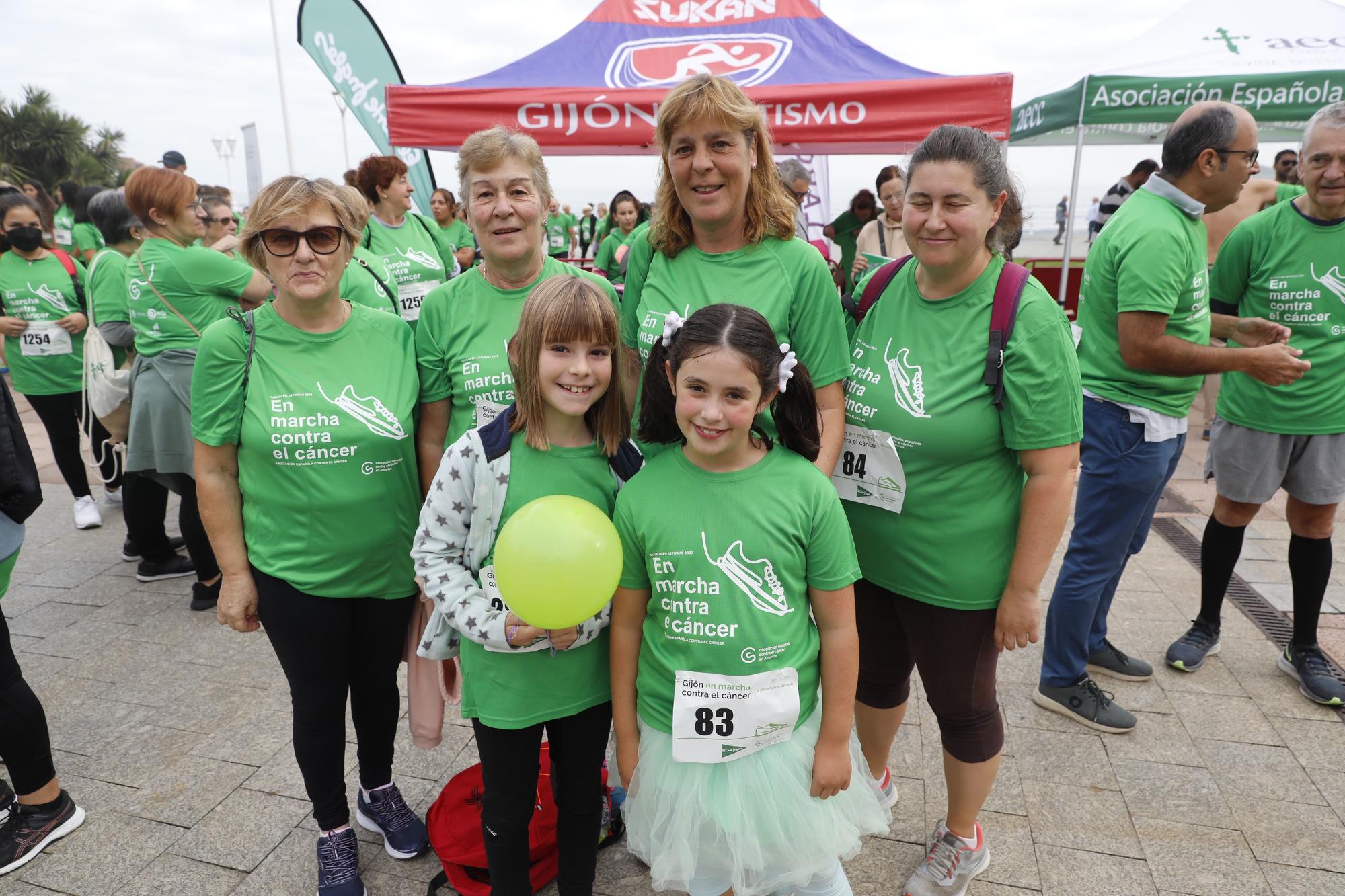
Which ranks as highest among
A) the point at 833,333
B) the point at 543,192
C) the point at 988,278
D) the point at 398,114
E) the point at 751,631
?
the point at 398,114

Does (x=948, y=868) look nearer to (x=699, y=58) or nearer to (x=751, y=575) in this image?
(x=751, y=575)

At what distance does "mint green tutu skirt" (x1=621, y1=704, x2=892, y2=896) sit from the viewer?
5.45ft

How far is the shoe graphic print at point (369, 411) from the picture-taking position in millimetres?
1990

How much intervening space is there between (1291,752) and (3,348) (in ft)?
22.9

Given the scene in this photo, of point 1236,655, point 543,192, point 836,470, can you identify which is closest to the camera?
point 836,470

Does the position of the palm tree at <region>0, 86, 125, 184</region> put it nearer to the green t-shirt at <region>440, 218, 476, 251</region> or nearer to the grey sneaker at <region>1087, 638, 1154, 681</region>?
the green t-shirt at <region>440, 218, 476, 251</region>

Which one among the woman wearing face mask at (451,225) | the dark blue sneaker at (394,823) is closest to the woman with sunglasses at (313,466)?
the dark blue sneaker at (394,823)

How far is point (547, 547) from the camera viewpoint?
4.87 ft

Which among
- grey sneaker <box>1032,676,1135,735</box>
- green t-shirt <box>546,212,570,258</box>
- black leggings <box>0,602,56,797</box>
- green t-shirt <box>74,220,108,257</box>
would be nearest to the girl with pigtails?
grey sneaker <box>1032,676,1135,735</box>

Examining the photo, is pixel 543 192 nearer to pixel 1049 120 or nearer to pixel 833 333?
pixel 833 333

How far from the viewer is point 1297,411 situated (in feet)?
10.1

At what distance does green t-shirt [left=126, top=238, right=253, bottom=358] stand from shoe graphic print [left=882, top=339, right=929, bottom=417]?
302cm

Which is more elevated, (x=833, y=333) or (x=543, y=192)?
(x=543, y=192)

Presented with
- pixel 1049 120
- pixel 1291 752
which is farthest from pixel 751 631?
pixel 1049 120
